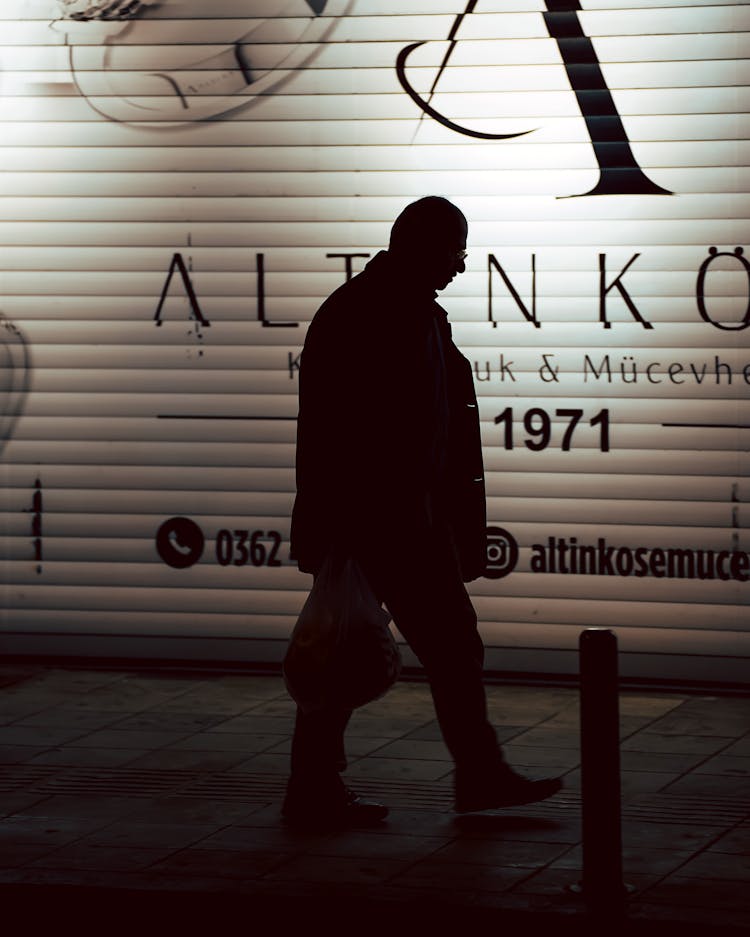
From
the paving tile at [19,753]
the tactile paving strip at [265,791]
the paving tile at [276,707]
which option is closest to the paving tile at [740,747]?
the tactile paving strip at [265,791]

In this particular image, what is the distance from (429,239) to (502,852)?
2039 mm

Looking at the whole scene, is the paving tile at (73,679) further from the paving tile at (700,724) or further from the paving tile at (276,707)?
the paving tile at (700,724)

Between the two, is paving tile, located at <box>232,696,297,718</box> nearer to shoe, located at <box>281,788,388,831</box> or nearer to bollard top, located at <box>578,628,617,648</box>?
shoe, located at <box>281,788,388,831</box>

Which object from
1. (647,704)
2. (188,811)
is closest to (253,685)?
(647,704)

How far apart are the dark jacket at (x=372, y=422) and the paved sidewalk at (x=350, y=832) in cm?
98

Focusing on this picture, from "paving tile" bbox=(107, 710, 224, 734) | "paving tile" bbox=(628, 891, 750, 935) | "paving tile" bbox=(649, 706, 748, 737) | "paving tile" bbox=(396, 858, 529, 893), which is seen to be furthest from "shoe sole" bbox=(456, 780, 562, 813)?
"paving tile" bbox=(107, 710, 224, 734)

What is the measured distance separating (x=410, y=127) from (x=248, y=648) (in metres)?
2.59

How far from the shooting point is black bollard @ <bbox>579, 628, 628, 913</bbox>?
512 centimetres

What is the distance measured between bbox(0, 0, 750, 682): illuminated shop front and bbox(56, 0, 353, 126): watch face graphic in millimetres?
13

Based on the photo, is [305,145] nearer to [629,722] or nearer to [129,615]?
[129,615]

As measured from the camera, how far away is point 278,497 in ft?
28.5

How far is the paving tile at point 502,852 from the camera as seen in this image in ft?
18.4

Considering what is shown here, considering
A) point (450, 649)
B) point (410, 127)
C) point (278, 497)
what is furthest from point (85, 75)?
point (450, 649)

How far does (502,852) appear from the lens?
5730mm
